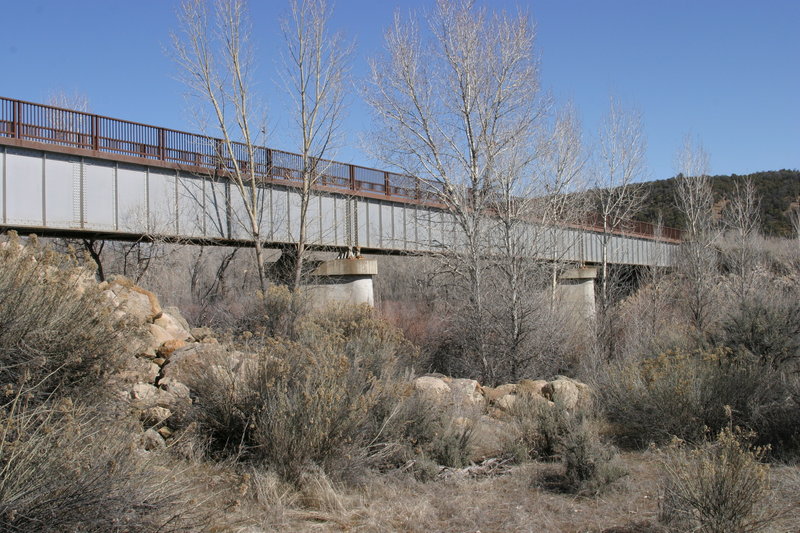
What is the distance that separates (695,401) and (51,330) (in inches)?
284

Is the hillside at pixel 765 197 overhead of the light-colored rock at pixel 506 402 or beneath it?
overhead

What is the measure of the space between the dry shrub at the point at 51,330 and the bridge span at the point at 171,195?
11081mm

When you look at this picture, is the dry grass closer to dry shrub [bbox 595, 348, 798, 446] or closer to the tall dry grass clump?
the tall dry grass clump

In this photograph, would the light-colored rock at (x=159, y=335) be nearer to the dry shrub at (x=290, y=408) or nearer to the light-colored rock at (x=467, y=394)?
the dry shrub at (x=290, y=408)

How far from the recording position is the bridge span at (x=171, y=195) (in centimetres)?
1537

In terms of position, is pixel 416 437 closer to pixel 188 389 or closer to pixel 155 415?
pixel 188 389

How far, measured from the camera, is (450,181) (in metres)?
17.3

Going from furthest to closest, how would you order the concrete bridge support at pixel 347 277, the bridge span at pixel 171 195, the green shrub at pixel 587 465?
the concrete bridge support at pixel 347 277
the bridge span at pixel 171 195
the green shrub at pixel 587 465

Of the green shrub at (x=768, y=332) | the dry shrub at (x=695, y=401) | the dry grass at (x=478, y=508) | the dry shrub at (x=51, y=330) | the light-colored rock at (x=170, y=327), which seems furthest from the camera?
the light-colored rock at (x=170, y=327)

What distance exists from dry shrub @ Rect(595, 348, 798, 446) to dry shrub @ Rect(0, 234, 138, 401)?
245 inches

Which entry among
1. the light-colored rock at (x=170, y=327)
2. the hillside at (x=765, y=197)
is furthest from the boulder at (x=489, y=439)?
the hillside at (x=765, y=197)

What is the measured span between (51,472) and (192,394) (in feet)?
11.1

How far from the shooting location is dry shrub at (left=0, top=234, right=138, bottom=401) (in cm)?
490

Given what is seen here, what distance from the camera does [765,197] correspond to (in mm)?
82438
